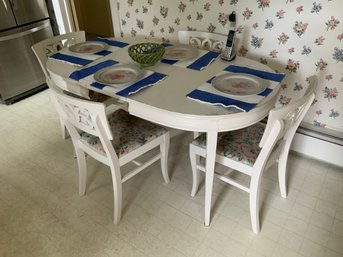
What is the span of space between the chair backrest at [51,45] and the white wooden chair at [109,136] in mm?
636

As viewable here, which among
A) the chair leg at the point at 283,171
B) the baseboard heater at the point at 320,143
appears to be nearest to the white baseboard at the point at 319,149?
the baseboard heater at the point at 320,143

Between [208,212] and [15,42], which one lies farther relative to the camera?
[15,42]

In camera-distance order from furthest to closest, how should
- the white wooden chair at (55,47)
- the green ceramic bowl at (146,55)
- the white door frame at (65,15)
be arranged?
the white door frame at (65,15) → the white wooden chair at (55,47) → the green ceramic bowl at (146,55)

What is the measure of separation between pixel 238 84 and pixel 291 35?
0.62m

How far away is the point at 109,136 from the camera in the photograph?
4.40ft

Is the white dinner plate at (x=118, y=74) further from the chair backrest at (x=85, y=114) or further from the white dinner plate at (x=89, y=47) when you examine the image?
the white dinner plate at (x=89, y=47)

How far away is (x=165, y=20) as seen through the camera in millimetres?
2219

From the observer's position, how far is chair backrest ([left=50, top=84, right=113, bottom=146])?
48.9 inches

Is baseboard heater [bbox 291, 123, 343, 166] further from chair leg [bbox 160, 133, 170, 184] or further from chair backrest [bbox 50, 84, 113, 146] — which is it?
chair backrest [bbox 50, 84, 113, 146]

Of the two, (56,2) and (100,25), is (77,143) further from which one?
(100,25)

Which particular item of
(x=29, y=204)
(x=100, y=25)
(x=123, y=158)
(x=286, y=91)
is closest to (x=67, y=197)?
(x=29, y=204)

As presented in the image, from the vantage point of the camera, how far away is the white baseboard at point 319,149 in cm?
187

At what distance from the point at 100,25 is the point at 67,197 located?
9.56 feet

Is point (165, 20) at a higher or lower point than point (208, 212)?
higher
